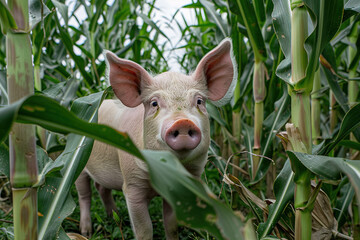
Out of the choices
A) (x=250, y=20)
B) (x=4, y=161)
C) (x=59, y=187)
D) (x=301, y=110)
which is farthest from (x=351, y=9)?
(x=4, y=161)

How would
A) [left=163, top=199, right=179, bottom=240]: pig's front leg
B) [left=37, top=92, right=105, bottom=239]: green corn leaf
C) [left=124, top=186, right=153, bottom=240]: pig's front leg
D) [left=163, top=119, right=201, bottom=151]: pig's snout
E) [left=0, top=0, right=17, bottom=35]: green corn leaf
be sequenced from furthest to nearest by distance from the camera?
1. [left=163, top=199, right=179, bottom=240]: pig's front leg
2. [left=124, top=186, right=153, bottom=240]: pig's front leg
3. [left=163, top=119, right=201, bottom=151]: pig's snout
4. [left=37, top=92, right=105, bottom=239]: green corn leaf
5. [left=0, top=0, right=17, bottom=35]: green corn leaf

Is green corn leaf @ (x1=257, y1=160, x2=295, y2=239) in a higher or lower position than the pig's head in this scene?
lower

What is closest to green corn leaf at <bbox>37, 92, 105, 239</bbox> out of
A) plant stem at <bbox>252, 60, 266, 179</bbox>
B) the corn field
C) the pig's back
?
the corn field

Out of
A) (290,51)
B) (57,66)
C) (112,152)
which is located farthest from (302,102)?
(57,66)

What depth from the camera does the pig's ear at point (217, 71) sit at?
6.12 ft

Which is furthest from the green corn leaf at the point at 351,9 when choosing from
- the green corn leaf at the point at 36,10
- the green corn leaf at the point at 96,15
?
the green corn leaf at the point at 96,15

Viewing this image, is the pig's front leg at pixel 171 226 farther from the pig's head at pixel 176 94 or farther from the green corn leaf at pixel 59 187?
the green corn leaf at pixel 59 187

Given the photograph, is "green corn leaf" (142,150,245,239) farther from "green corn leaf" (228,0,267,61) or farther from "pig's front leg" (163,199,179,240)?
"green corn leaf" (228,0,267,61)

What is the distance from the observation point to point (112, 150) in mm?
2365

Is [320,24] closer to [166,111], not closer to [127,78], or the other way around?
[166,111]

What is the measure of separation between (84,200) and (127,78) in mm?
1382

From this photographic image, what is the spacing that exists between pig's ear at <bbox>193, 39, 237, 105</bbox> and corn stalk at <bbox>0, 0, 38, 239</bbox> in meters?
1.02

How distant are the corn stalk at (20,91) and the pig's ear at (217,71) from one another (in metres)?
1.02

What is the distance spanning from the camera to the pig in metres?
1.54
